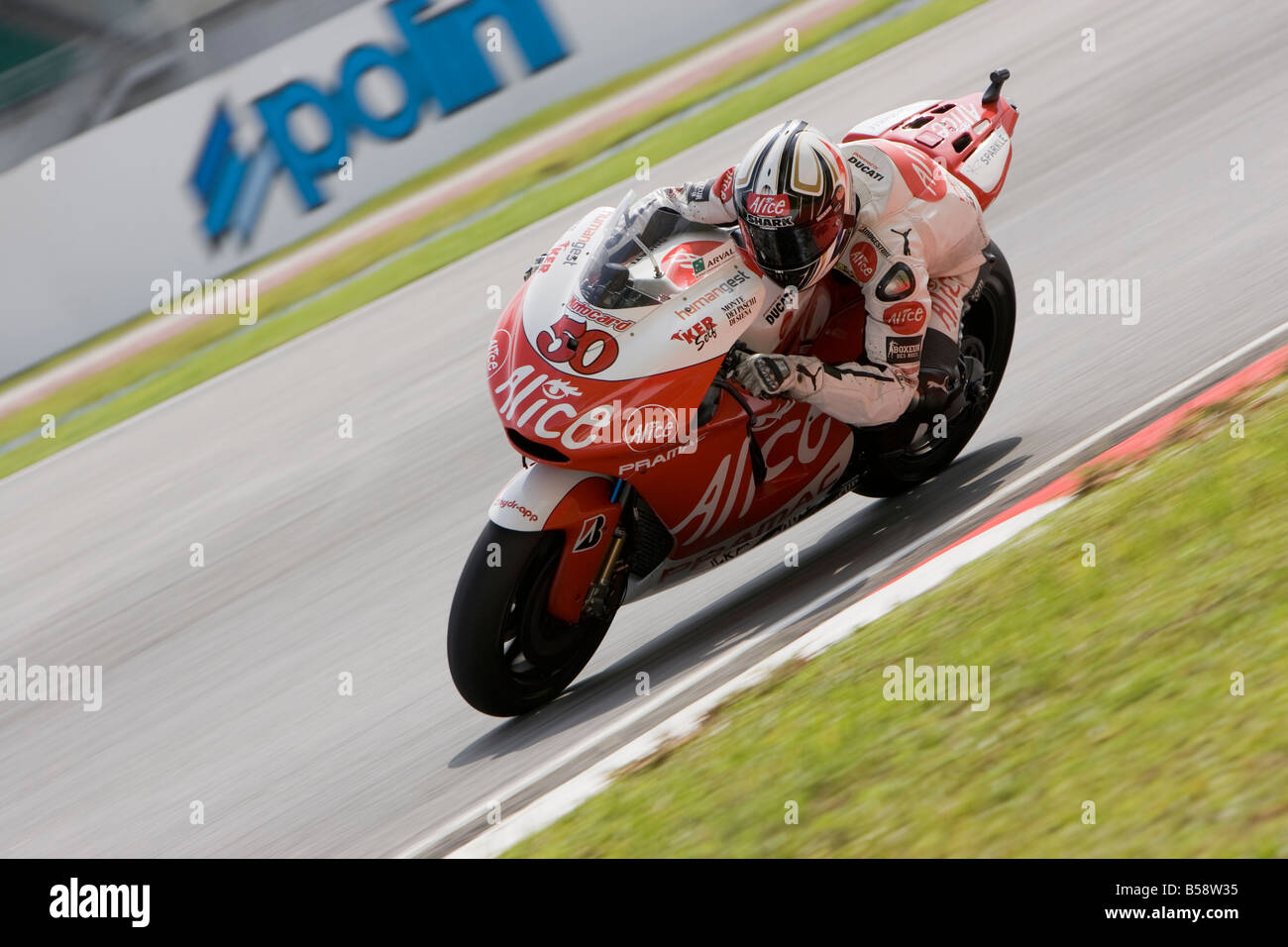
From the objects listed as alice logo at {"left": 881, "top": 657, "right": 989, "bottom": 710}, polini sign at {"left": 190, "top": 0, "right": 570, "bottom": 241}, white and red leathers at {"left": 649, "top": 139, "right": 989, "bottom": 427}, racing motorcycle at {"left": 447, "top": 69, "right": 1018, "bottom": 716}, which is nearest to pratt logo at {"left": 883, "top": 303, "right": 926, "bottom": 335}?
white and red leathers at {"left": 649, "top": 139, "right": 989, "bottom": 427}

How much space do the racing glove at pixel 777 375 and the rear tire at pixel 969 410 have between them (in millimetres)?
977

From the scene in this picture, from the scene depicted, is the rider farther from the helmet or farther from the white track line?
the white track line

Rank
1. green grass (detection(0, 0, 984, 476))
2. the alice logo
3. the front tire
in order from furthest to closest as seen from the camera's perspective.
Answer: green grass (detection(0, 0, 984, 476)) < the front tire < the alice logo

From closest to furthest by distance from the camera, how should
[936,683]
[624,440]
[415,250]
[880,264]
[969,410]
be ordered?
[936,683] < [624,440] < [880,264] < [969,410] < [415,250]

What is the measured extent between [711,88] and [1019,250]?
5.70 metres

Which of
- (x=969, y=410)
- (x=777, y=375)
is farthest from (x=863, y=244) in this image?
(x=969, y=410)

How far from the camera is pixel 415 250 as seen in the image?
1238 centimetres

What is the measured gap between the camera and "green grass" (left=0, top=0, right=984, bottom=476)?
1123 centimetres

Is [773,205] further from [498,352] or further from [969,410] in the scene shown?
[969,410]

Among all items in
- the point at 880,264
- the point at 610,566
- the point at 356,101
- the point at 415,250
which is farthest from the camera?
the point at 356,101

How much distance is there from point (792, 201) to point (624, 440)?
97 cm

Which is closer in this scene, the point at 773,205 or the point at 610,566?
the point at 773,205

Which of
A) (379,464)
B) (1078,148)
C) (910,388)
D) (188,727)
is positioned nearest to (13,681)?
(188,727)

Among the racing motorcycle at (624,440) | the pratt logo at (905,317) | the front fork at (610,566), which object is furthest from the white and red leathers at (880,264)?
the front fork at (610,566)
